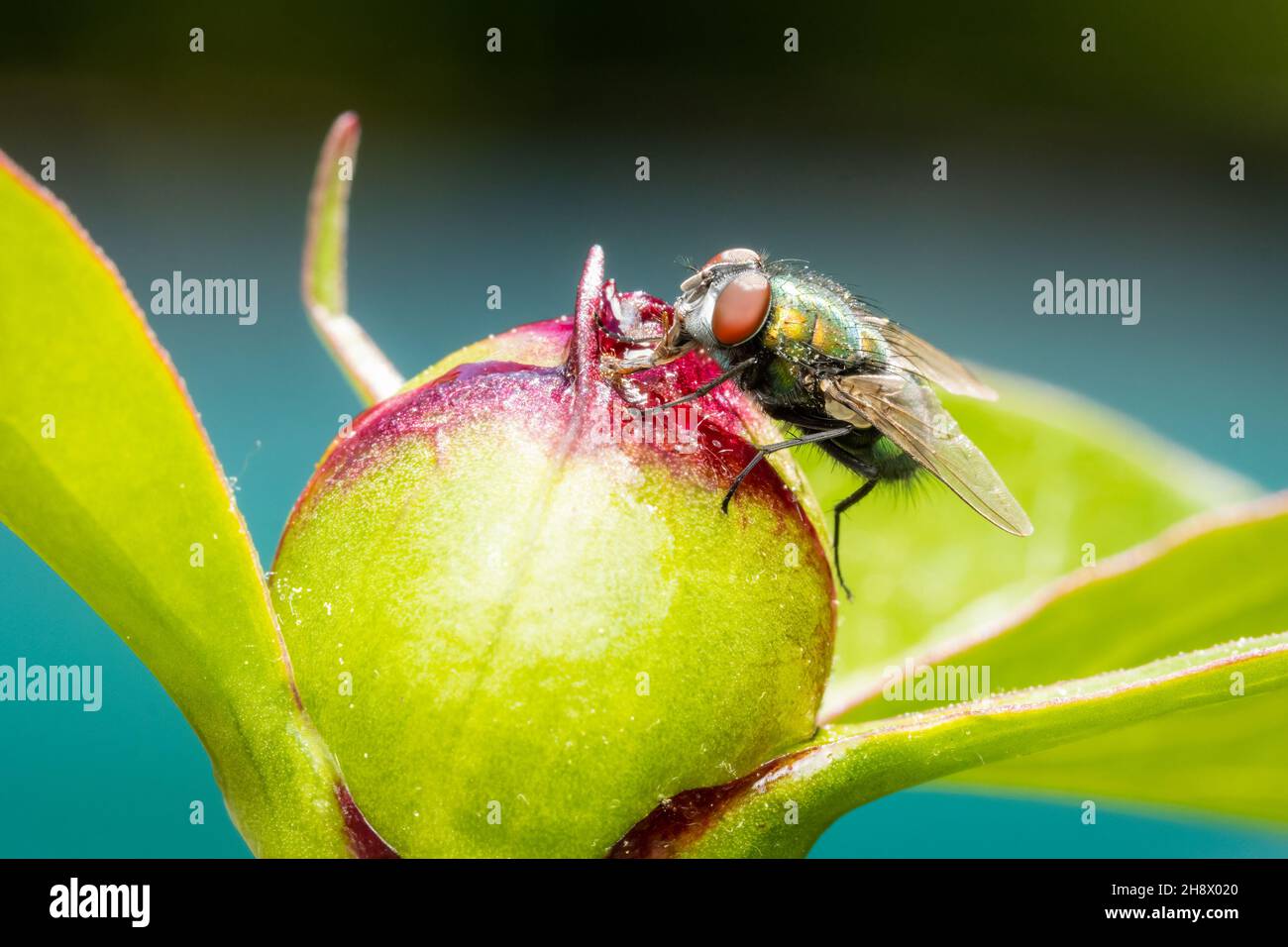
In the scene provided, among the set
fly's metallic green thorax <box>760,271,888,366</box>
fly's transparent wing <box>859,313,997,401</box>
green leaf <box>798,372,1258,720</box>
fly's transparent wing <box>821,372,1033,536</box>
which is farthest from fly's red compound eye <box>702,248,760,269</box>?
green leaf <box>798,372,1258,720</box>

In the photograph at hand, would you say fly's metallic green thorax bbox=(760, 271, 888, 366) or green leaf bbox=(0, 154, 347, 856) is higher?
fly's metallic green thorax bbox=(760, 271, 888, 366)

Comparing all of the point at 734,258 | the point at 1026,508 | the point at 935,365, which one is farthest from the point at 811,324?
the point at 1026,508

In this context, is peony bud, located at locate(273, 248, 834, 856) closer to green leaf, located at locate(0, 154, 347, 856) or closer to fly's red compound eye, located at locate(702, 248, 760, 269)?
green leaf, located at locate(0, 154, 347, 856)

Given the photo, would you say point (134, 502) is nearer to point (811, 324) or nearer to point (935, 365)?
point (811, 324)

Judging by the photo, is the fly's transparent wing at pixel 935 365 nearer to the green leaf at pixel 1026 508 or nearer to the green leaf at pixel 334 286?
the green leaf at pixel 1026 508

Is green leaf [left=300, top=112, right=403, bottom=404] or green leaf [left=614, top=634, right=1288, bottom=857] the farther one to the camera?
green leaf [left=300, top=112, right=403, bottom=404]

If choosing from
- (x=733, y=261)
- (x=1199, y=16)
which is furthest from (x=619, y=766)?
(x=1199, y=16)

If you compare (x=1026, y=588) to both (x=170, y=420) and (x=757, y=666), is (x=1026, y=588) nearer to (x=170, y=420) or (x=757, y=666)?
(x=757, y=666)
